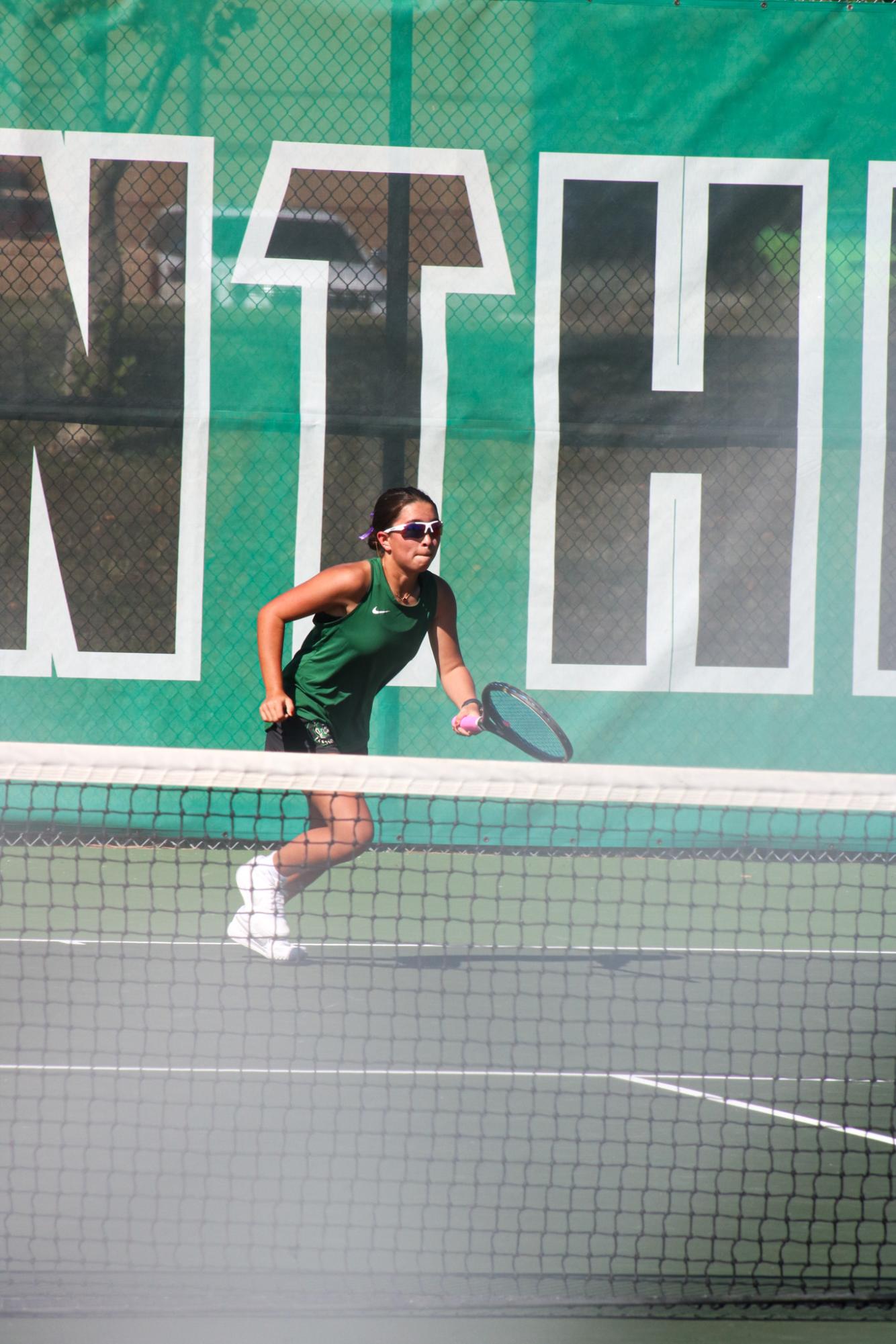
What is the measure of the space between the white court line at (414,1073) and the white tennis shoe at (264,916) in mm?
835

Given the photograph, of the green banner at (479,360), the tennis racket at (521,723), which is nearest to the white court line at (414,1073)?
the tennis racket at (521,723)

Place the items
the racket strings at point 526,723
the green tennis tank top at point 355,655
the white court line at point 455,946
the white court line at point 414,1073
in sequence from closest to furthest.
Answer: the white court line at point 414,1073, the green tennis tank top at point 355,655, the racket strings at point 526,723, the white court line at point 455,946

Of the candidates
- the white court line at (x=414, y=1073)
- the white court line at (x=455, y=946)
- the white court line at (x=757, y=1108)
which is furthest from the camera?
the white court line at (x=455, y=946)

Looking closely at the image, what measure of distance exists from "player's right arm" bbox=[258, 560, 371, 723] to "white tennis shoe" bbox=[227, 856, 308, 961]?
47 centimetres

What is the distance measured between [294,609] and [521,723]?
0.86 meters

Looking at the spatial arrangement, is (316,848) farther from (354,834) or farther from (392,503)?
(392,503)

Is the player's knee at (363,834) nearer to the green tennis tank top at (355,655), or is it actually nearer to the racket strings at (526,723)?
the green tennis tank top at (355,655)

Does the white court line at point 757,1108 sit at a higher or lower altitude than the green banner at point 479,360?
lower

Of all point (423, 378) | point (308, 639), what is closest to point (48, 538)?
point (423, 378)

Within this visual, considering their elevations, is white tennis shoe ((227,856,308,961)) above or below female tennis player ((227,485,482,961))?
below

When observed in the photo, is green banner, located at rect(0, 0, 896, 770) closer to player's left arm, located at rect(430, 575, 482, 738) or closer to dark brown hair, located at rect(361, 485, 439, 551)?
player's left arm, located at rect(430, 575, 482, 738)

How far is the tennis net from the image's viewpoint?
261cm

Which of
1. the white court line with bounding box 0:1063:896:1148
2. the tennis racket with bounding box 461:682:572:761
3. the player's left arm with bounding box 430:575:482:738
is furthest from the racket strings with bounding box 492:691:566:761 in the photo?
the white court line with bounding box 0:1063:896:1148

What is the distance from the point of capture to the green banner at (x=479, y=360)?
254 inches
